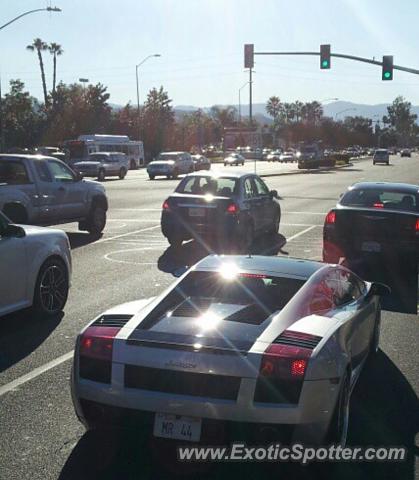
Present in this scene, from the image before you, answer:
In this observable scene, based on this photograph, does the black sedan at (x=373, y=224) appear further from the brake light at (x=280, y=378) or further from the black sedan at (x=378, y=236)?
the brake light at (x=280, y=378)

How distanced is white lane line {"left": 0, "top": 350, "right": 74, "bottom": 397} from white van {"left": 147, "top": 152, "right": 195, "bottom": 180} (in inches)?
1556

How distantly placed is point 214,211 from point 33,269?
617 cm

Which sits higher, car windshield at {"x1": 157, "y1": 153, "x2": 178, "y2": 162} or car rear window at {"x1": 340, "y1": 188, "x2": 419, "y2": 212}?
car rear window at {"x1": 340, "y1": 188, "x2": 419, "y2": 212}

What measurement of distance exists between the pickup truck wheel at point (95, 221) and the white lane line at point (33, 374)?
10.5 meters

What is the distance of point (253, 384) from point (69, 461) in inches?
54.1

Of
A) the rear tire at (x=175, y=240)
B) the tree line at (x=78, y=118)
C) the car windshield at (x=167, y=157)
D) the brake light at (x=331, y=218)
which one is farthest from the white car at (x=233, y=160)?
the brake light at (x=331, y=218)

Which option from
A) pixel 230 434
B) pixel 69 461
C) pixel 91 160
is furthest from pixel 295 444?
pixel 91 160

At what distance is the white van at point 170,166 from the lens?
153 feet

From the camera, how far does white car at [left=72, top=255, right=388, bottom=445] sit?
4117 mm

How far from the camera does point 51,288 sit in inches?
341

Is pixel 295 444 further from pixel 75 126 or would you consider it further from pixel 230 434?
pixel 75 126

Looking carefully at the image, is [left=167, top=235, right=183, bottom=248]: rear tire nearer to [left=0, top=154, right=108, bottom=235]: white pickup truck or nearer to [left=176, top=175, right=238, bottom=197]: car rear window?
[left=176, top=175, right=238, bottom=197]: car rear window

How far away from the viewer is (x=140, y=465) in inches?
178

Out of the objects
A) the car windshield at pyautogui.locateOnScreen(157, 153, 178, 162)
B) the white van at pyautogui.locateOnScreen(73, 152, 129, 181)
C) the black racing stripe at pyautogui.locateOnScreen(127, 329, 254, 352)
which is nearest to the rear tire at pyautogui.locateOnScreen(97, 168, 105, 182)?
the white van at pyautogui.locateOnScreen(73, 152, 129, 181)
